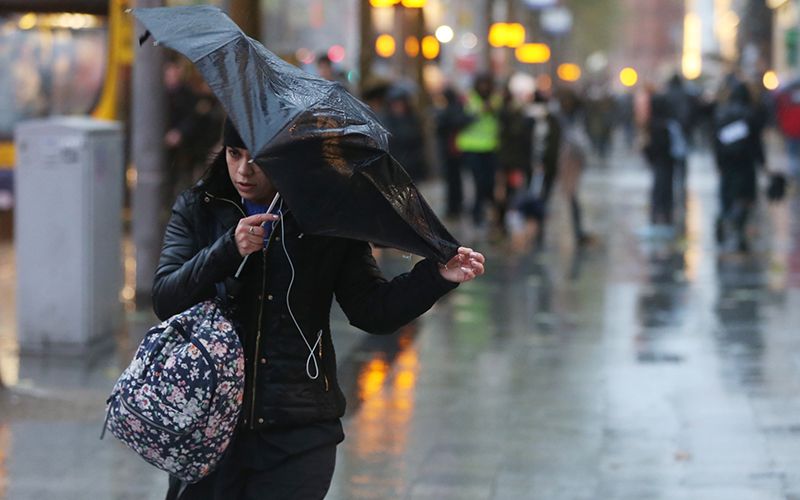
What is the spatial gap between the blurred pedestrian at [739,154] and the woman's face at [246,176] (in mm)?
13223

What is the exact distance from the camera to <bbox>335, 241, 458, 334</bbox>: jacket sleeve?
446cm

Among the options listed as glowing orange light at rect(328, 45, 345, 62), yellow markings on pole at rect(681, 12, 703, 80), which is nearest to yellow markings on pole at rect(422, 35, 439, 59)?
glowing orange light at rect(328, 45, 345, 62)

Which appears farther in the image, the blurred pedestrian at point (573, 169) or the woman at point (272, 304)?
the blurred pedestrian at point (573, 169)

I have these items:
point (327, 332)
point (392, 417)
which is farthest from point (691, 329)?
point (327, 332)

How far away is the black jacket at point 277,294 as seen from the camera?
4367 mm

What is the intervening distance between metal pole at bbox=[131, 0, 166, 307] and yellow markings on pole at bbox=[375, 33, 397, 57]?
2461 cm

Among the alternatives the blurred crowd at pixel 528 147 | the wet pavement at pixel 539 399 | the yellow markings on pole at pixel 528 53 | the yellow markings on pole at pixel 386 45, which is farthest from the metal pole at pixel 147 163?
the yellow markings on pole at pixel 528 53

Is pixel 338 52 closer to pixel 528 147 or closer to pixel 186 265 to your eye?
pixel 528 147

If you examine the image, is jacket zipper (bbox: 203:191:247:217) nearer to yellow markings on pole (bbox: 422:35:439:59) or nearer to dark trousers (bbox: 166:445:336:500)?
dark trousers (bbox: 166:445:336:500)

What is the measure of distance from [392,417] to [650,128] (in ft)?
38.7

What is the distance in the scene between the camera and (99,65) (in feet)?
64.8

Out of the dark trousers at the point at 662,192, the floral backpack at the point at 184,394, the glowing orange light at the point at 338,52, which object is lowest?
the glowing orange light at the point at 338,52

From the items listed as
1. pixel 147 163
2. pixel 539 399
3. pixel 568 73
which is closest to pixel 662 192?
pixel 147 163

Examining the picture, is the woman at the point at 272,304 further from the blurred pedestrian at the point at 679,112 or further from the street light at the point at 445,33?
the street light at the point at 445,33
